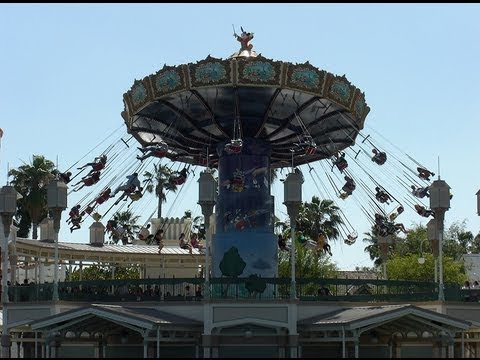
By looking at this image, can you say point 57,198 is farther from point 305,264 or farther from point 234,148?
point 305,264

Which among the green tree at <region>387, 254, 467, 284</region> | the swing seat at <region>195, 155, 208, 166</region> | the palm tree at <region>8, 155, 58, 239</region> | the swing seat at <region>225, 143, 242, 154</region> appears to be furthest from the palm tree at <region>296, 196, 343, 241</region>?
the swing seat at <region>225, 143, 242, 154</region>

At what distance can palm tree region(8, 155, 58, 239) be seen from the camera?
222 feet

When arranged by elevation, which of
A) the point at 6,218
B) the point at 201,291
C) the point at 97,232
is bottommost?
the point at 201,291

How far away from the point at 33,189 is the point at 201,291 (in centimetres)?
3773

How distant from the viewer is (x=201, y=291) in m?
33.7

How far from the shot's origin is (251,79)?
3450cm

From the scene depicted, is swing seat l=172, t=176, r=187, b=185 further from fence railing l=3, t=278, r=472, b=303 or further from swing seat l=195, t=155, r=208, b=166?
fence railing l=3, t=278, r=472, b=303

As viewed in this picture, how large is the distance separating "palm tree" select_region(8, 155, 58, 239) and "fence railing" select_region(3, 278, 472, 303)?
3243 centimetres

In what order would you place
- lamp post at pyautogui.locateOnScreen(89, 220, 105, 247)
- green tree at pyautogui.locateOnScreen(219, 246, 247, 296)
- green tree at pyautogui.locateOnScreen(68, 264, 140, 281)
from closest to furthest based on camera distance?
green tree at pyautogui.locateOnScreen(219, 246, 247, 296) < lamp post at pyautogui.locateOnScreen(89, 220, 105, 247) < green tree at pyautogui.locateOnScreen(68, 264, 140, 281)

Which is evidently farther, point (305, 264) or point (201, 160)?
point (305, 264)

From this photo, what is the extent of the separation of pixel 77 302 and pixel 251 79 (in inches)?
402

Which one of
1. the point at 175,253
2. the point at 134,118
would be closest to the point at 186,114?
the point at 134,118

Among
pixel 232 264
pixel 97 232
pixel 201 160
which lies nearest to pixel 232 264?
pixel 232 264

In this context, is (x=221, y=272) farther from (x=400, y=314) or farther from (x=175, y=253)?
(x=175, y=253)
